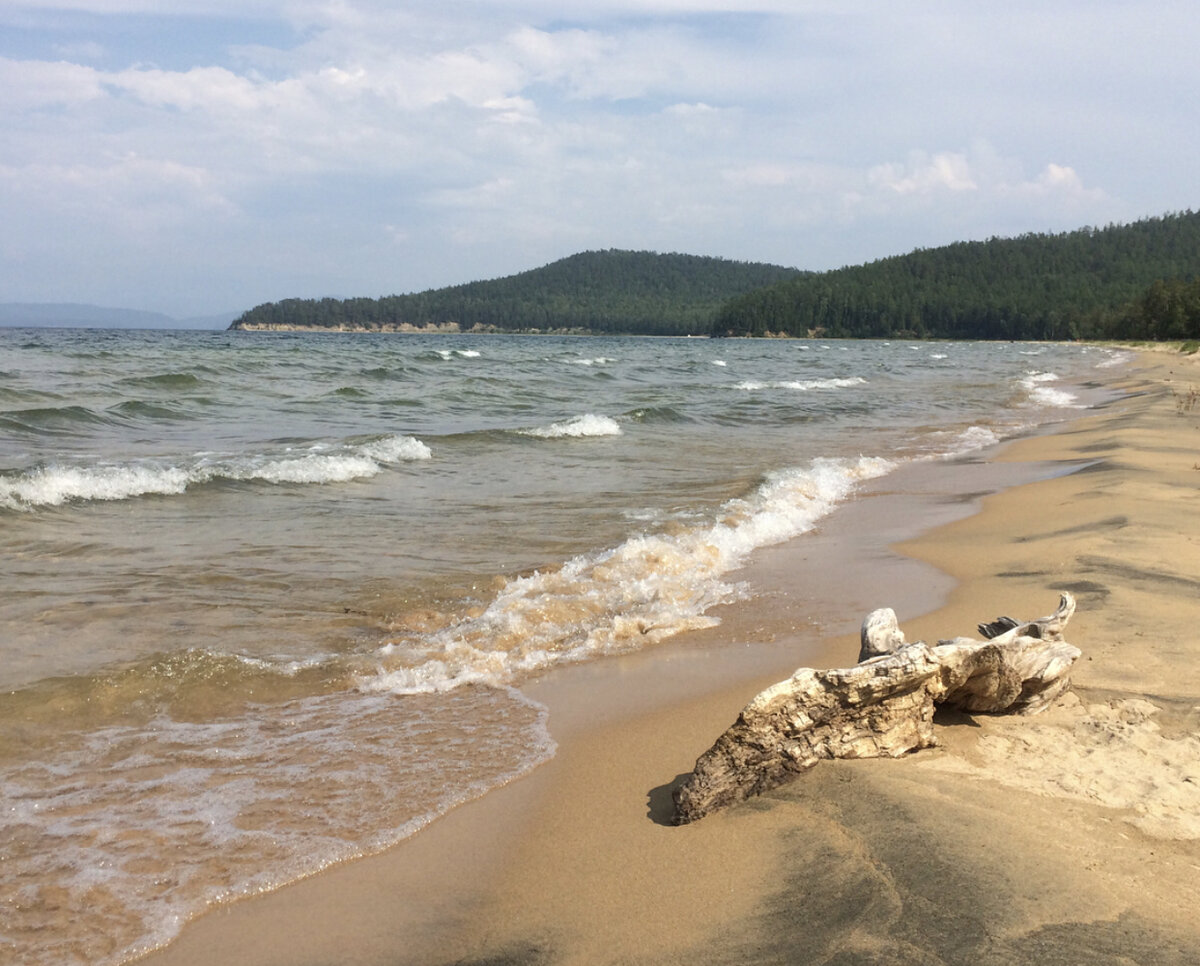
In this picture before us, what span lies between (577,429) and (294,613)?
1071 cm

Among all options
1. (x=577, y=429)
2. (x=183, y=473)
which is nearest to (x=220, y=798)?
(x=183, y=473)

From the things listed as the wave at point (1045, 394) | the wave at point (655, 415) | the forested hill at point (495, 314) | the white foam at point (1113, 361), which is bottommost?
the wave at point (655, 415)

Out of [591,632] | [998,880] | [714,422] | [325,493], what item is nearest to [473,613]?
[591,632]

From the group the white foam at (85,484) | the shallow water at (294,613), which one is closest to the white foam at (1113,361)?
the shallow water at (294,613)

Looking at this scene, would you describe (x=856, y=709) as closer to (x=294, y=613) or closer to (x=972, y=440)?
(x=294, y=613)

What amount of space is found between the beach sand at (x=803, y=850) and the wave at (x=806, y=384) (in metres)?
23.8

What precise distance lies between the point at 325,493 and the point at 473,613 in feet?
16.3

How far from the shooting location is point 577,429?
16.2 metres

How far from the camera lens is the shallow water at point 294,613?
3172mm

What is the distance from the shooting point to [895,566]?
6945 millimetres

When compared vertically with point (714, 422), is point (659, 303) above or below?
above

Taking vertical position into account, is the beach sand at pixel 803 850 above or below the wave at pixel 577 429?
below

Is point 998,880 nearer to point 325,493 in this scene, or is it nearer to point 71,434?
point 325,493

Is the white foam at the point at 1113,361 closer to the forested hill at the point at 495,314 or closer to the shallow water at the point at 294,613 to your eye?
the shallow water at the point at 294,613
